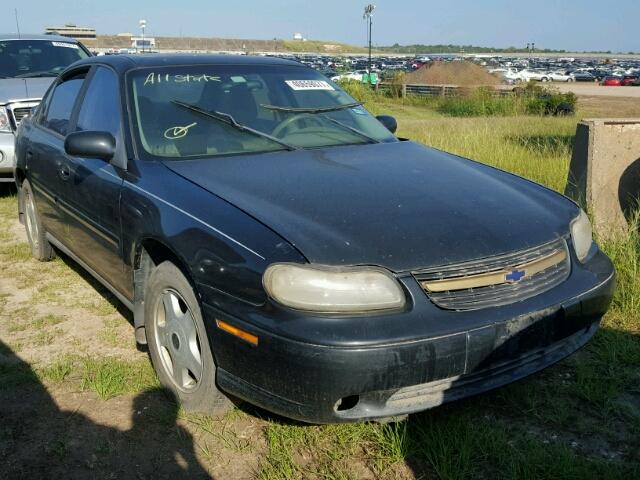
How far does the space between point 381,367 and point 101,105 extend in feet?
8.11

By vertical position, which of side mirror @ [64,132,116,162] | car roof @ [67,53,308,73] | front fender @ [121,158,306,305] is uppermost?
car roof @ [67,53,308,73]

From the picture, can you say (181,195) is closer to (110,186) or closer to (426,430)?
(110,186)

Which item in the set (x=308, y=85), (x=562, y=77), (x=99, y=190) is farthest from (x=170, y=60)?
(x=562, y=77)

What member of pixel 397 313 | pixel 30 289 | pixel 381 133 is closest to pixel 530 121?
pixel 381 133

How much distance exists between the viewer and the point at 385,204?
2766 millimetres

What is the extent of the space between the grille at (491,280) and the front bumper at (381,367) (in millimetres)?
72

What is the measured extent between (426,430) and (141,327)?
4.82 ft

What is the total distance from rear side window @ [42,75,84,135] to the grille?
9.41 feet

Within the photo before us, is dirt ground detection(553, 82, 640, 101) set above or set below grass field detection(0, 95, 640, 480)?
below

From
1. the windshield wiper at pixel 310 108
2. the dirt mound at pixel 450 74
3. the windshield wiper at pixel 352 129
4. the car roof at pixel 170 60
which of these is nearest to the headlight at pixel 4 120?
the car roof at pixel 170 60

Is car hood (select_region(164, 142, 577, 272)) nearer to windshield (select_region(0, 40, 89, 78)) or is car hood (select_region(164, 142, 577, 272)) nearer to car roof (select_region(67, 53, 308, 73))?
car roof (select_region(67, 53, 308, 73))

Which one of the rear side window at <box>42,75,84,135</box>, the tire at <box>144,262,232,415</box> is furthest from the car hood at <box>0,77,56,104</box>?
the tire at <box>144,262,232,415</box>

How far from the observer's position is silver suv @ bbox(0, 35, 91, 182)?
709cm

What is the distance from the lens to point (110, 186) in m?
3.34
